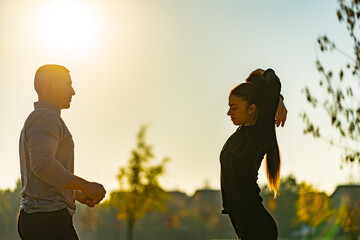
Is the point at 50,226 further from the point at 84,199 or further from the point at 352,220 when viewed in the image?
the point at 352,220

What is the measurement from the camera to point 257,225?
536 centimetres

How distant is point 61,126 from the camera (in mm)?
4836

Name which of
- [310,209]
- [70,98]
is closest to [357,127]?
[70,98]

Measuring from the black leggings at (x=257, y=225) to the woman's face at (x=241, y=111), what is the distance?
29.0 inches

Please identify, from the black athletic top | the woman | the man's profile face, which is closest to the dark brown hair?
the woman

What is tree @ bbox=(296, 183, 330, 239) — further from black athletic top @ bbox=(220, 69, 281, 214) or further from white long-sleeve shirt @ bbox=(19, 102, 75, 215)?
white long-sleeve shirt @ bbox=(19, 102, 75, 215)

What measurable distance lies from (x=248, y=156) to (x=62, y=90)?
1.59 m

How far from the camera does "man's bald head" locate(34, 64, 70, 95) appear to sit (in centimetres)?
496

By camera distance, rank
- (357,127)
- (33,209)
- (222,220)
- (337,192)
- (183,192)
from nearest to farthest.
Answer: (33,209) → (357,127) → (222,220) → (337,192) → (183,192)

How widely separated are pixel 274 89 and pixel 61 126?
70.9 inches

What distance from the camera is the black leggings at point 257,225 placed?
536 cm

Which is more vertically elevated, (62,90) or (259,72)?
(259,72)

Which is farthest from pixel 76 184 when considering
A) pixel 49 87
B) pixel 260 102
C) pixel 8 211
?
pixel 8 211

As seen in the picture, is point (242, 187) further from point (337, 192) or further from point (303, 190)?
point (337, 192)
